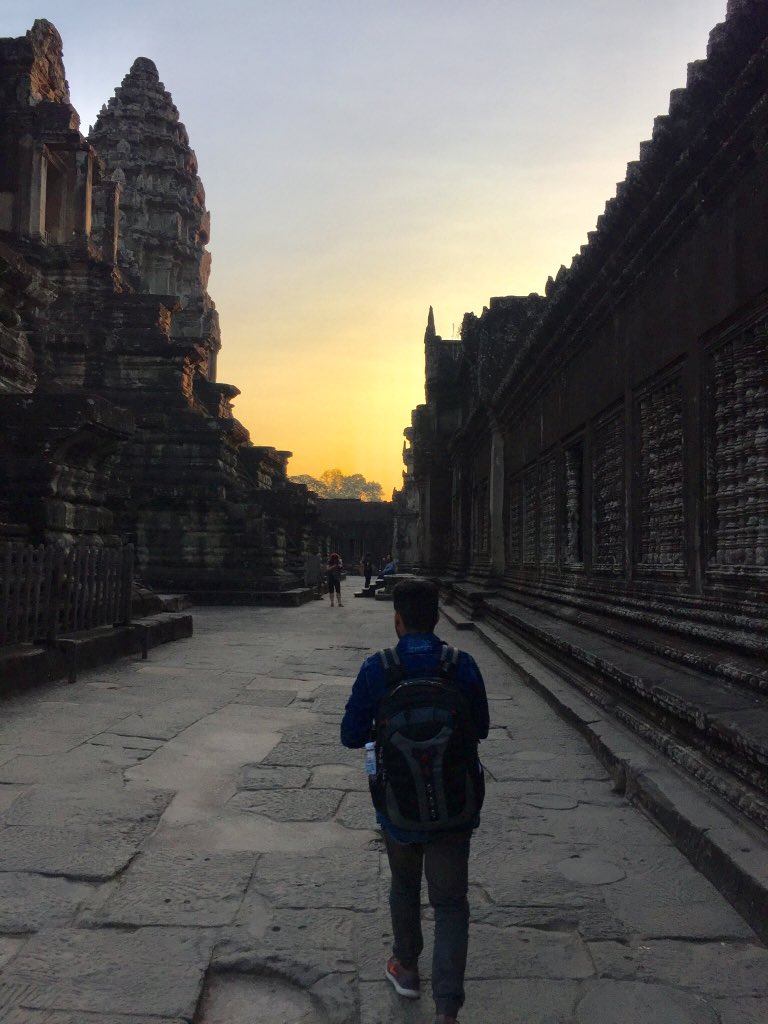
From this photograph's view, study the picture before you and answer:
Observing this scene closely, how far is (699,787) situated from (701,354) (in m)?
2.83

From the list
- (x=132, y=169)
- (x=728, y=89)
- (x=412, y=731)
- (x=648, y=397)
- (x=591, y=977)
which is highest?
(x=132, y=169)

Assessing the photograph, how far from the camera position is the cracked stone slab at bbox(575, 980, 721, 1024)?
209 cm

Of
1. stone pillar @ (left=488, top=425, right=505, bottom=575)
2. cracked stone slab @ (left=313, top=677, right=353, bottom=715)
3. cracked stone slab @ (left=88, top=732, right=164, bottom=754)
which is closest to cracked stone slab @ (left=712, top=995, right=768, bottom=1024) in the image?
cracked stone slab @ (left=88, top=732, right=164, bottom=754)

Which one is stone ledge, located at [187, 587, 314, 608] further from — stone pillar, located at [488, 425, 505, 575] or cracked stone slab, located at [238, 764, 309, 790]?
cracked stone slab, located at [238, 764, 309, 790]

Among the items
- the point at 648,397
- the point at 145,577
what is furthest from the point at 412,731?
the point at 145,577

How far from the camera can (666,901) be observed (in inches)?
109

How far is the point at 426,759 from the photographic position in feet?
7.00

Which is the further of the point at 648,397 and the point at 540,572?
the point at 540,572

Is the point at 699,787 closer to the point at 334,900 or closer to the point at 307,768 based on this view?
the point at 334,900

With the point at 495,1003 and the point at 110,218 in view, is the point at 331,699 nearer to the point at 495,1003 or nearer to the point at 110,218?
the point at 495,1003

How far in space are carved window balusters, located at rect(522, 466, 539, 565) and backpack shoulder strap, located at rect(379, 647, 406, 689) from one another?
9.27 meters

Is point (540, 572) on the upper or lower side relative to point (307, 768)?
upper

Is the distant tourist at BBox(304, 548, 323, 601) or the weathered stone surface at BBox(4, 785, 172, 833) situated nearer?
the weathered stone surface at BBox(4, 785, 172, 833)

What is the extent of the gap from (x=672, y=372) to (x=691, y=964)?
429 cm
